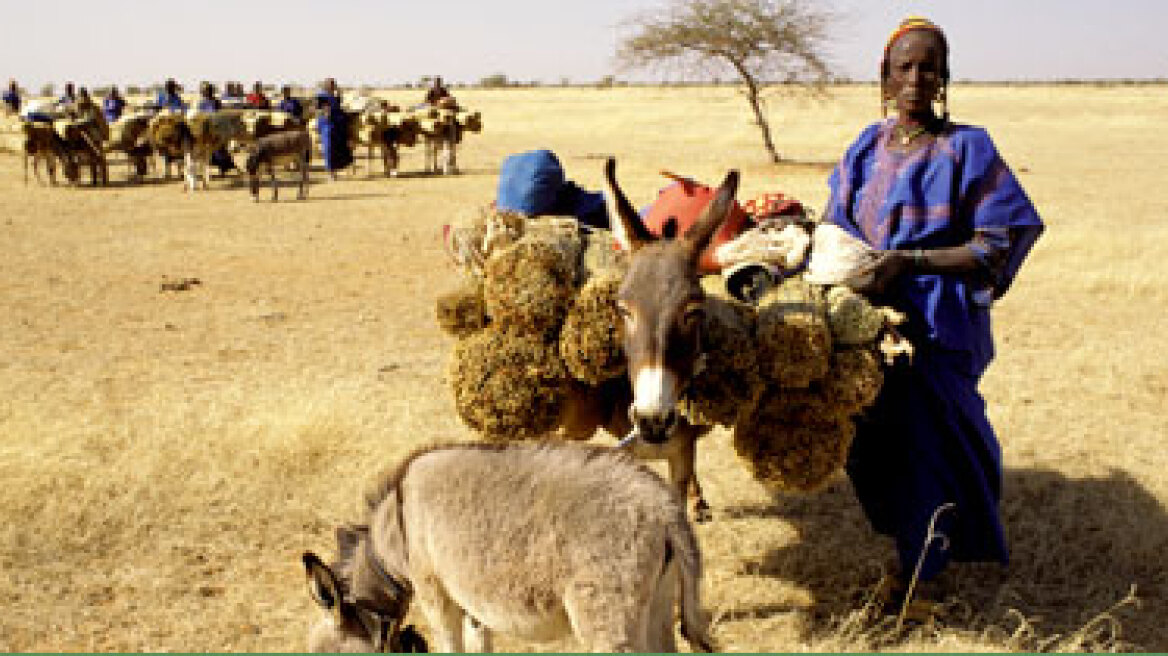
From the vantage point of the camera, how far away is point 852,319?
11.6 feet

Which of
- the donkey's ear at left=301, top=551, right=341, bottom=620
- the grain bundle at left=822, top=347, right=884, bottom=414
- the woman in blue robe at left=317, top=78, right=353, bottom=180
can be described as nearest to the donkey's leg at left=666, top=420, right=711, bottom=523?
the grain bundle at left=822, top=347, right=884, bottom=414

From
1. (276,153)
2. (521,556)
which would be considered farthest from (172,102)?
(521,556)

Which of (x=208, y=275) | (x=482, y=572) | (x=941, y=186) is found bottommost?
(x=208, y=275)

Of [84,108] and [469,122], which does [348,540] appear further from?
[469,122]

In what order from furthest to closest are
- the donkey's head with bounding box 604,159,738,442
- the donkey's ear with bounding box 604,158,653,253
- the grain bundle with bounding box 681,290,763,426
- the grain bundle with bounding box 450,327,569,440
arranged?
the grain bundle with bounding box 450,327,569,440 → the grain bundle with bounding box 681,290,763,426 → the donkey's ear with bounding box 604,158,653,253 → the donkey's head with bounding box 604,159,738,442

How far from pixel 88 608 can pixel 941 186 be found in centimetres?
416

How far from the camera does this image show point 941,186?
11.9ft

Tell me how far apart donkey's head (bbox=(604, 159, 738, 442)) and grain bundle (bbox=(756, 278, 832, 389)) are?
12.6 inches

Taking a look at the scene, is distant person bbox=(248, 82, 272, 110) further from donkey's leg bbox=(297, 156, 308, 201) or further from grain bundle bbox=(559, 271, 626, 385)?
grain bundle bbox=(559, 271, 626, 385)

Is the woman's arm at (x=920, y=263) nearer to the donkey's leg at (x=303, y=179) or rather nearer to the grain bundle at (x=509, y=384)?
the grain bundle at (x=509, y=384)

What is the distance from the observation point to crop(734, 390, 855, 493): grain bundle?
365cm

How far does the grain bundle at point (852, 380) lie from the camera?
3.53 m

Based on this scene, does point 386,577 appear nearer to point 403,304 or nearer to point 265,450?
point 265,450

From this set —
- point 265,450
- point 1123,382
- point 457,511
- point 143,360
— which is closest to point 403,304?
point 143,360
